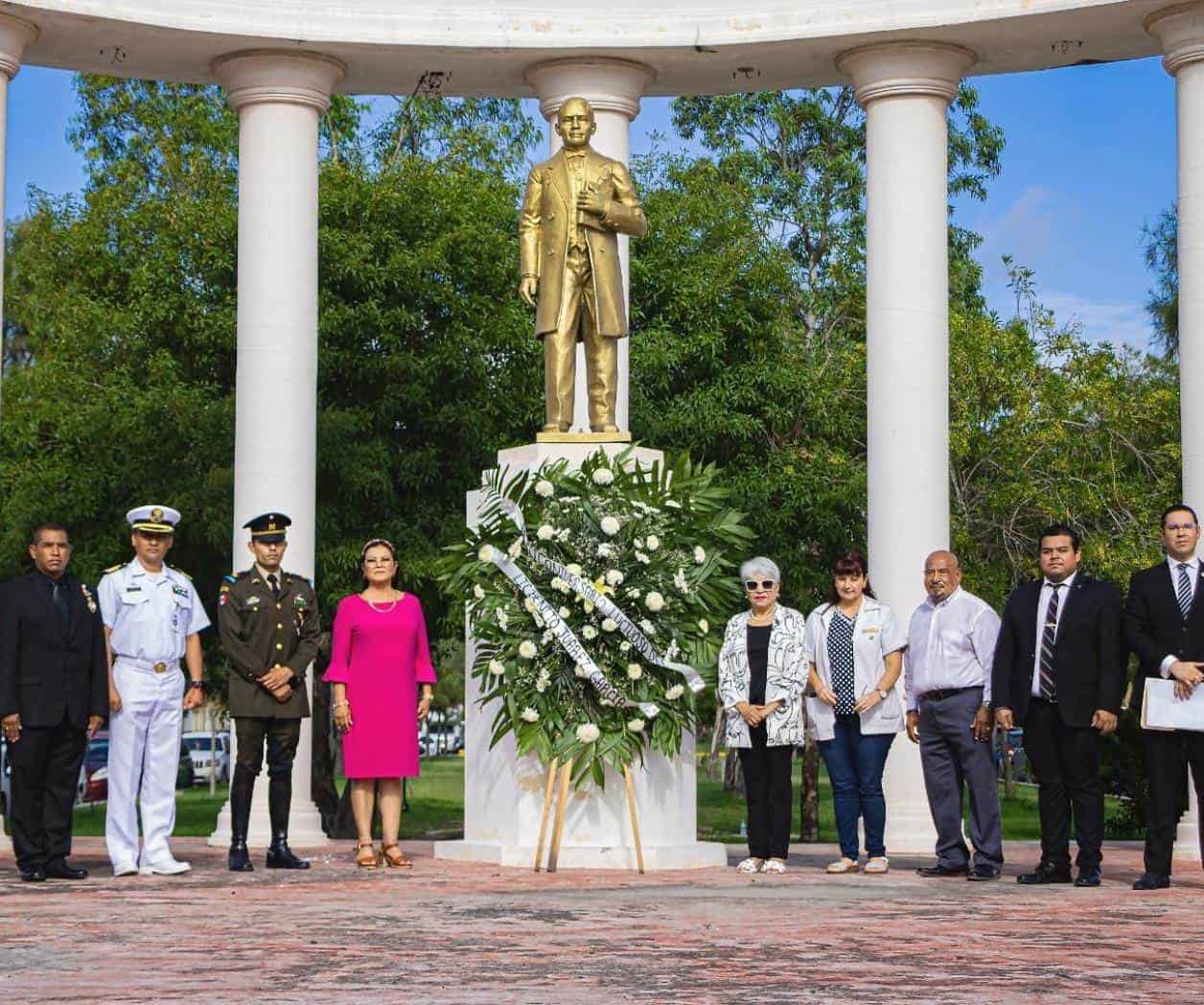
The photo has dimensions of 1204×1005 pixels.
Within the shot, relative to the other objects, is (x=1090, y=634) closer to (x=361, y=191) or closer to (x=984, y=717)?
(x=984, y=717)

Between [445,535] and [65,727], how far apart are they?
47.7ft

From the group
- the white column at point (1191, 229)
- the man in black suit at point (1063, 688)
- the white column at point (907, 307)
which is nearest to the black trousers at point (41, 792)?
the man in black suit at point (1063, 688)

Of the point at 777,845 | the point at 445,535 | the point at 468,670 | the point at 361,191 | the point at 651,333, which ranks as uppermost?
the point at 361,191

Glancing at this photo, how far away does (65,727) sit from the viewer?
18.0m

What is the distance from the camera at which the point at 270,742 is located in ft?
62.2

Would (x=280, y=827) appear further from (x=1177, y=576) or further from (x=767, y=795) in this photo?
(x=1177, y=576)

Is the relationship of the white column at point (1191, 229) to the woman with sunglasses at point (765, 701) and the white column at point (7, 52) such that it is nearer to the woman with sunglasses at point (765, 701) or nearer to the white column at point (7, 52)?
the woman with sunglasses at point (765, 701)

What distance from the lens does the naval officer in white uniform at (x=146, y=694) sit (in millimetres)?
18266

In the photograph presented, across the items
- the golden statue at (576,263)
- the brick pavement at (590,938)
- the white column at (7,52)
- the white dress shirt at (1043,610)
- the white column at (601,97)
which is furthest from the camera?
the white column at (601,97)

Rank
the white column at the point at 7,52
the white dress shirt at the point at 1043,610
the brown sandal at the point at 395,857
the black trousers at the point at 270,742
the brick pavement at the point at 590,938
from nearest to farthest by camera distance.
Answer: the brick pavement at the point at 590,938
the white dress shirt at the point at 1043,610
the black trousers at the point at 270,742
the brown sandal at the point at 395,857
the white column at the point at 7,52

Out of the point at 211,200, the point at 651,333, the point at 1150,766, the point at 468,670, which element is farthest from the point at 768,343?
the point at 1150,766

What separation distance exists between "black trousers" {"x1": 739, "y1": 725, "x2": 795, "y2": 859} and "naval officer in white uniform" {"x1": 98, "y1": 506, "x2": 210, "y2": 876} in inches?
187

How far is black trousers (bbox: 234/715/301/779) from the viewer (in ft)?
61.7

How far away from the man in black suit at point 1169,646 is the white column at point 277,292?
10618mm
